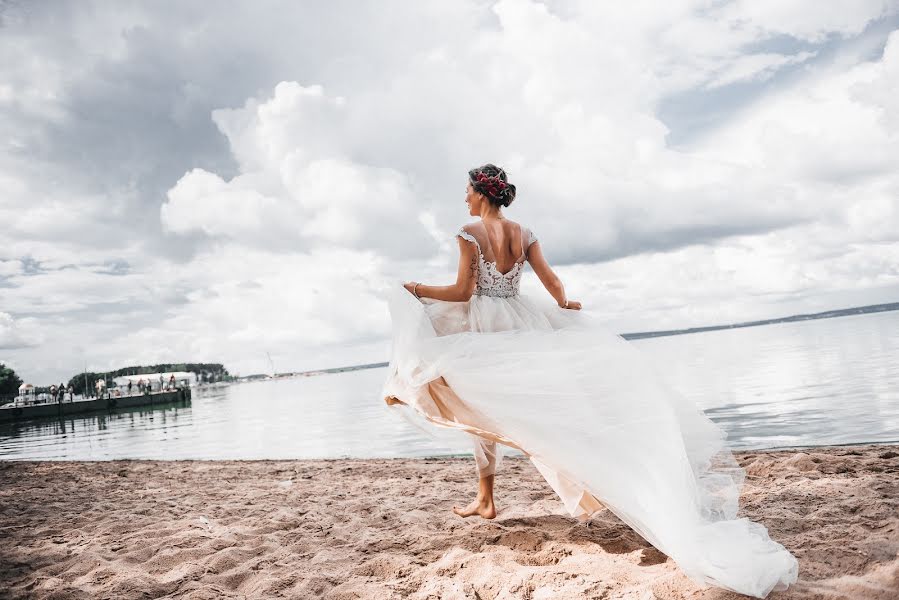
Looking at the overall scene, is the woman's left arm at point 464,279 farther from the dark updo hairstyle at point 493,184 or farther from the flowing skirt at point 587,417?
the dark updo hairstyle at point 493,184

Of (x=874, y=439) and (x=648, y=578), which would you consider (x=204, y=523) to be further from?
(x=874, y=439)

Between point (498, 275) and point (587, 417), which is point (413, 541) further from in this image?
point (498, 275)

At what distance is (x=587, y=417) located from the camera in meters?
3.57

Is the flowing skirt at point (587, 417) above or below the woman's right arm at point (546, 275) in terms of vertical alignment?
below

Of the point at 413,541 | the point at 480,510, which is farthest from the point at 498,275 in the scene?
the point at 413,541

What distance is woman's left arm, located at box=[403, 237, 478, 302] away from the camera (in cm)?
452

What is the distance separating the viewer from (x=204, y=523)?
5.35 metres

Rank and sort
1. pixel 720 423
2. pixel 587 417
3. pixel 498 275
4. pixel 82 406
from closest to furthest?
pixel 587 417 < pixel 498 275 < pixel 720 423 < pixel 82 406

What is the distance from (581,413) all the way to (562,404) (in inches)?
5.4

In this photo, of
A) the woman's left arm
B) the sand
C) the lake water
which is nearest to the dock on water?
the lake water

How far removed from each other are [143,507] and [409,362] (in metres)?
4.37

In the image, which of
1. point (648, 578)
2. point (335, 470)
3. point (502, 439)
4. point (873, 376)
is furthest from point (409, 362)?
point (873, 376)

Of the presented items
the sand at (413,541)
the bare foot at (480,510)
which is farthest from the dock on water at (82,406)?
the bare foot at (480,510)

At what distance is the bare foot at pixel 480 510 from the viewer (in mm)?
4902
